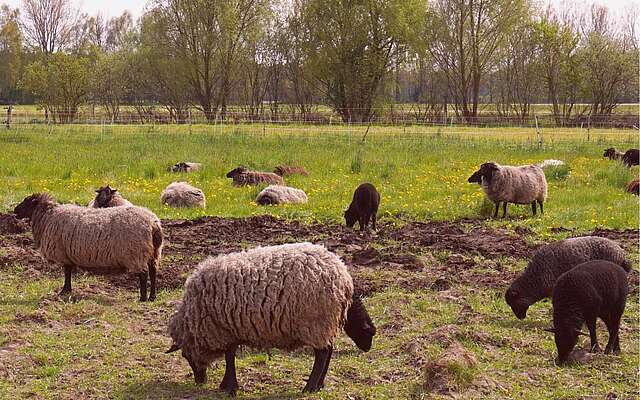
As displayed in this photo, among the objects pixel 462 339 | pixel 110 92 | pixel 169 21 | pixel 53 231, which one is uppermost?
pixel 169 21

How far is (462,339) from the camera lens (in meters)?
7.72

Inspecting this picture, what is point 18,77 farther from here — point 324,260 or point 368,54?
point 324,260

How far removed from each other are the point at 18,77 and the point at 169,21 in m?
22.5

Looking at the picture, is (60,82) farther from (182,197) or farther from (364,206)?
(364,206)

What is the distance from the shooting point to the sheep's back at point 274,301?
634 cm

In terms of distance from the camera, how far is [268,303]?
635 cm

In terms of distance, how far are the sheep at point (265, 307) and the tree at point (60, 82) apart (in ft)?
168

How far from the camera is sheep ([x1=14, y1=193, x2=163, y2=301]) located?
31.5ft

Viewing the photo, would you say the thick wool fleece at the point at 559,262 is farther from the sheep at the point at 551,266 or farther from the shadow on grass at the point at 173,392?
the shadow on grass at the point at 173,392

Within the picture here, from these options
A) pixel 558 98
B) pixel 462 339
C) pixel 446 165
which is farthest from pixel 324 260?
pixel 558 98

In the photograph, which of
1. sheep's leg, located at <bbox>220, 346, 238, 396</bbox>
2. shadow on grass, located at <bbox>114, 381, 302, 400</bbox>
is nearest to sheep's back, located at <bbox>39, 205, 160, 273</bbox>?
shadow on grass, located at <bbox>114, 381, 302, 400</bbox>

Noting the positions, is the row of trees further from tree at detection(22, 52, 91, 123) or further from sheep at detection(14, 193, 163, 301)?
sheep at detection(14, 193, 163, 301)

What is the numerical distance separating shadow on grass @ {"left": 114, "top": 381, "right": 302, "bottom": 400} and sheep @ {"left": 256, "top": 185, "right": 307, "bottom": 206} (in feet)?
37.2

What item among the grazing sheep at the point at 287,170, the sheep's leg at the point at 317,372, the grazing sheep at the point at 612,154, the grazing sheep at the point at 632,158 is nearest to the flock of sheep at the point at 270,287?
the sheep's leg at the point at 317,372
